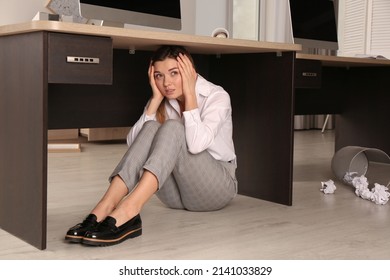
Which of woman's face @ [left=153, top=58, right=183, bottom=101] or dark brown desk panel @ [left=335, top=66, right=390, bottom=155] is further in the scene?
dark brown desk panel @ [left=335, top=66, right=390, bottom=155]

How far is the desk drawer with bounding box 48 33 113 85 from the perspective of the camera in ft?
5.66

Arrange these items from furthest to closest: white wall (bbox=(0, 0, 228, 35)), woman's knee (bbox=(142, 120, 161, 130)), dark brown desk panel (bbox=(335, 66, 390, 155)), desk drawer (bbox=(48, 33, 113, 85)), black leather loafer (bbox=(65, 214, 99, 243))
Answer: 1. white wall (bbox=(0, 0, 228, 35))
2. dark brown desk panel (bbox=(335, 66, 390, 155))
3. woman's knee (bbox=(142, 120, 161, 130))
4. black leather loafer (bbox=(65, 214, 99, 243))
5. desk drawer (bbox=(48, 33, 113, 85))

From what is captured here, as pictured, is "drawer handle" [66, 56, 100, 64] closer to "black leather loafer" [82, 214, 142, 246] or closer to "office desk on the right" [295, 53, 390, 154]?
"black leather loafer" [82, 214, 142, 246]

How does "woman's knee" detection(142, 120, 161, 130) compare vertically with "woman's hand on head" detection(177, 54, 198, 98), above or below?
below

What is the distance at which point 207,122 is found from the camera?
7.04 ft

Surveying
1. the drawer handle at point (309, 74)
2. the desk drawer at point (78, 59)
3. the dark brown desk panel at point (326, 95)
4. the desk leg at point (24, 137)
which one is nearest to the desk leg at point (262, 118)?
the drawer handle at point (309, 74)

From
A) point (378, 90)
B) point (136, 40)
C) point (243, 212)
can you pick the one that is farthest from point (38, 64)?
point (378, 90)

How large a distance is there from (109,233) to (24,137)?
1.36 ft

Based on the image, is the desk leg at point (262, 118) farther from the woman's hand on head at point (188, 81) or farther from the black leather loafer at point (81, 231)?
the black leather loafer at point (81, 231)

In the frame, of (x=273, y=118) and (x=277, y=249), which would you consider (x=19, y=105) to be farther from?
(x=273, y=118)

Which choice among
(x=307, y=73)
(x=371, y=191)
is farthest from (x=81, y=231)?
(x=371, y=191)

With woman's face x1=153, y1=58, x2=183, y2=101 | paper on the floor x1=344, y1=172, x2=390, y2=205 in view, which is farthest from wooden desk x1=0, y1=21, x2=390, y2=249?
paper on the floor x1=344, y1=172, x2=390, y2=205

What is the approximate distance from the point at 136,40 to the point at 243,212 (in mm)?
845

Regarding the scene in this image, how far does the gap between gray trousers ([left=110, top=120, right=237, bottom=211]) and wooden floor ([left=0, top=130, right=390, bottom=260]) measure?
0.07 m
